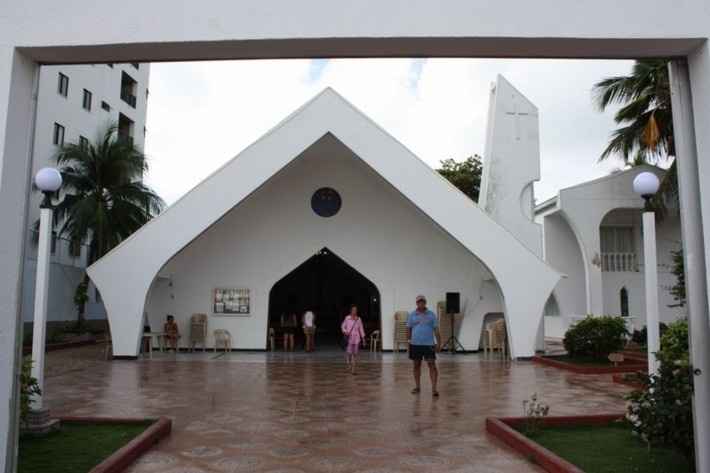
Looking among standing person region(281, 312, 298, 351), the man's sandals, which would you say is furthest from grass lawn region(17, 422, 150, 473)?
standing person region(281, 312, 298, 351)

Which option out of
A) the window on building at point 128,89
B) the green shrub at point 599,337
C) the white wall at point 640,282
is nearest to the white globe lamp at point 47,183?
the green shrub at point 599,337

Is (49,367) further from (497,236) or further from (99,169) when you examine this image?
(497,236)

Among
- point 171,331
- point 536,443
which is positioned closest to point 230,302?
point 171,331

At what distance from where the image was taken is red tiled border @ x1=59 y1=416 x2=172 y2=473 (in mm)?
A: 4804

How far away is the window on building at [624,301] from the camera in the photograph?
19.1 m

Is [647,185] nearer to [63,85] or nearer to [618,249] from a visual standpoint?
[618,249]

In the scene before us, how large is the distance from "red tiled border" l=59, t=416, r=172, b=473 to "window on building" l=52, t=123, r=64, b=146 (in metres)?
19.3

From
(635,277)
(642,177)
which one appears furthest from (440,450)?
(635,277)

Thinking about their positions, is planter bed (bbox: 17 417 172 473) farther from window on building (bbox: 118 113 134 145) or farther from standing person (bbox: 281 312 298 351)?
window on building (bbox: 118 113 134 145)

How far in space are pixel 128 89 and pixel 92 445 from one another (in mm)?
28853

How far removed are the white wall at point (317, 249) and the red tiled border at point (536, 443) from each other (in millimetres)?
9778

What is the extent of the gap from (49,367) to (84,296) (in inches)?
295

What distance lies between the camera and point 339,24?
10.3 ft

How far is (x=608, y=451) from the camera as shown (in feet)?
17.8
